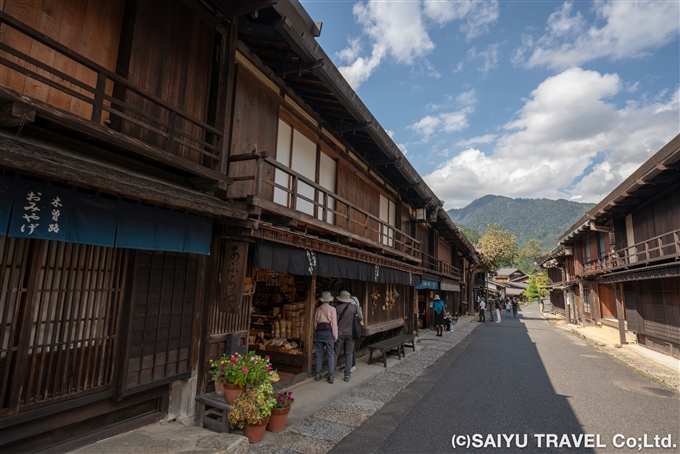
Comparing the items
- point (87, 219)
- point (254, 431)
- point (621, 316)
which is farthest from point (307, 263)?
point (621, 316)

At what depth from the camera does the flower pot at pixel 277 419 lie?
5.77 meters

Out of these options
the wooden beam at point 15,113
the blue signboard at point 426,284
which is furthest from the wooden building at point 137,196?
the blue signboard at point 426,284

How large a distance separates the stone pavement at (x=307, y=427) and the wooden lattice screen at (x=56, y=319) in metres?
0.96

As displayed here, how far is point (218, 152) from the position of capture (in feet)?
19.3

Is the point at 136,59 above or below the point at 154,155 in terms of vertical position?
above

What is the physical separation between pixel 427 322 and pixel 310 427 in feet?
59.7

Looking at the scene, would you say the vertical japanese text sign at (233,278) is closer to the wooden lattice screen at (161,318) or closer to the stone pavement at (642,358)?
the wooden lattice screen at (161,318)

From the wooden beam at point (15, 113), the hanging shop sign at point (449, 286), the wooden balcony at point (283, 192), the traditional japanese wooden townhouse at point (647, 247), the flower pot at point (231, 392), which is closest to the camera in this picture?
the wooden beam at point (15, 113)

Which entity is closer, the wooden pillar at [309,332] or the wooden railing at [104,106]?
the wooden railing at [104,106]

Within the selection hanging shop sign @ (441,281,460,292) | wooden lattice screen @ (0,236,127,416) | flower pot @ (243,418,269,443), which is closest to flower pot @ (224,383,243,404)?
flower pot @ (243,418,269,443)

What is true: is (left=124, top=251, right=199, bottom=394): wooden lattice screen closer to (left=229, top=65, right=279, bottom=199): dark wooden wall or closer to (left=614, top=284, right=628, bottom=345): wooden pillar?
(left=229, top=65, right=279, bottom=199): dark wooden wall

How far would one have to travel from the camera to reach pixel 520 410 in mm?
7305

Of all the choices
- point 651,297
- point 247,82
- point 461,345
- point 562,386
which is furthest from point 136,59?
point 651,297

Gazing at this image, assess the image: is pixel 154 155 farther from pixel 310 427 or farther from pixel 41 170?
pixel 310 427
